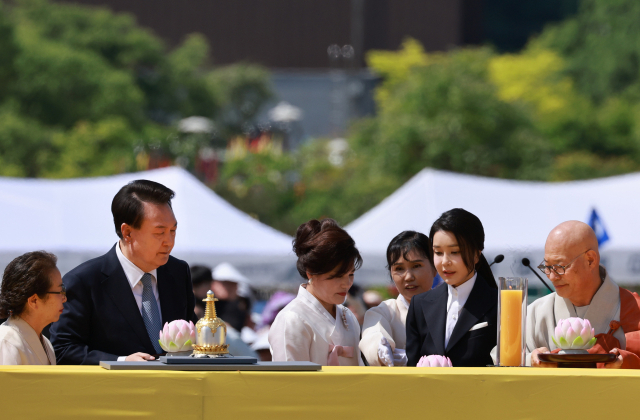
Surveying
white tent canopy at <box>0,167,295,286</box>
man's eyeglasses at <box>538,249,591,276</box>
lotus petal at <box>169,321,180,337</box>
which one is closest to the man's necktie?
lotus petal at <box>169,321,180,337</box>

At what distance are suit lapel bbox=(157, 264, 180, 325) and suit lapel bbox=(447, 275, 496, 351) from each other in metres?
1.07

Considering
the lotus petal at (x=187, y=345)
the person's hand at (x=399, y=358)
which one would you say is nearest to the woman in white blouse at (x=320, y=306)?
the person's hand at (x=399, y=358)

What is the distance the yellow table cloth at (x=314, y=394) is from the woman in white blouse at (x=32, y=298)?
0.67 metres

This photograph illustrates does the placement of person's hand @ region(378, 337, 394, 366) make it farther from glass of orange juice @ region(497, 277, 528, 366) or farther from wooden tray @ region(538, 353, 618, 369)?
wooden tray @ region(538, 353, 618, 369)

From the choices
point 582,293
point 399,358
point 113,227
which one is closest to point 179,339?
point 399,358

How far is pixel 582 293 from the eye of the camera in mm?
3258

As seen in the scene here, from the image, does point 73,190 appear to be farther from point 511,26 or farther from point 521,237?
point 511,26

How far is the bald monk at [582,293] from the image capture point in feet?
10.4

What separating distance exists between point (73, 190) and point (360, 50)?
3522 cm

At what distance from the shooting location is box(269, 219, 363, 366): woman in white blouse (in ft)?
10.9

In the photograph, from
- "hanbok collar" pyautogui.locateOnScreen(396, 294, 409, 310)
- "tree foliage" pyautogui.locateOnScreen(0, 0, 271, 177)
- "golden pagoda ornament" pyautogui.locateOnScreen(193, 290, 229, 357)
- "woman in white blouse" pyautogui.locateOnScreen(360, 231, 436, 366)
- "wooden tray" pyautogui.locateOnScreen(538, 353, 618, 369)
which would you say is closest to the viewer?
"golden pagoda ornament" pyautogui.locateOnScreen(193, 290, 229, 357)

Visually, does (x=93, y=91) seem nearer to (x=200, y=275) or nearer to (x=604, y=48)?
(x=604, y=48)

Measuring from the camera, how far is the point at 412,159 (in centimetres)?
2133

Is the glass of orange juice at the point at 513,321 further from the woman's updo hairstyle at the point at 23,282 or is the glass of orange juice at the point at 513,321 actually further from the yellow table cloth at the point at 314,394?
the woman's updo hairstyle at the point at 23,282
